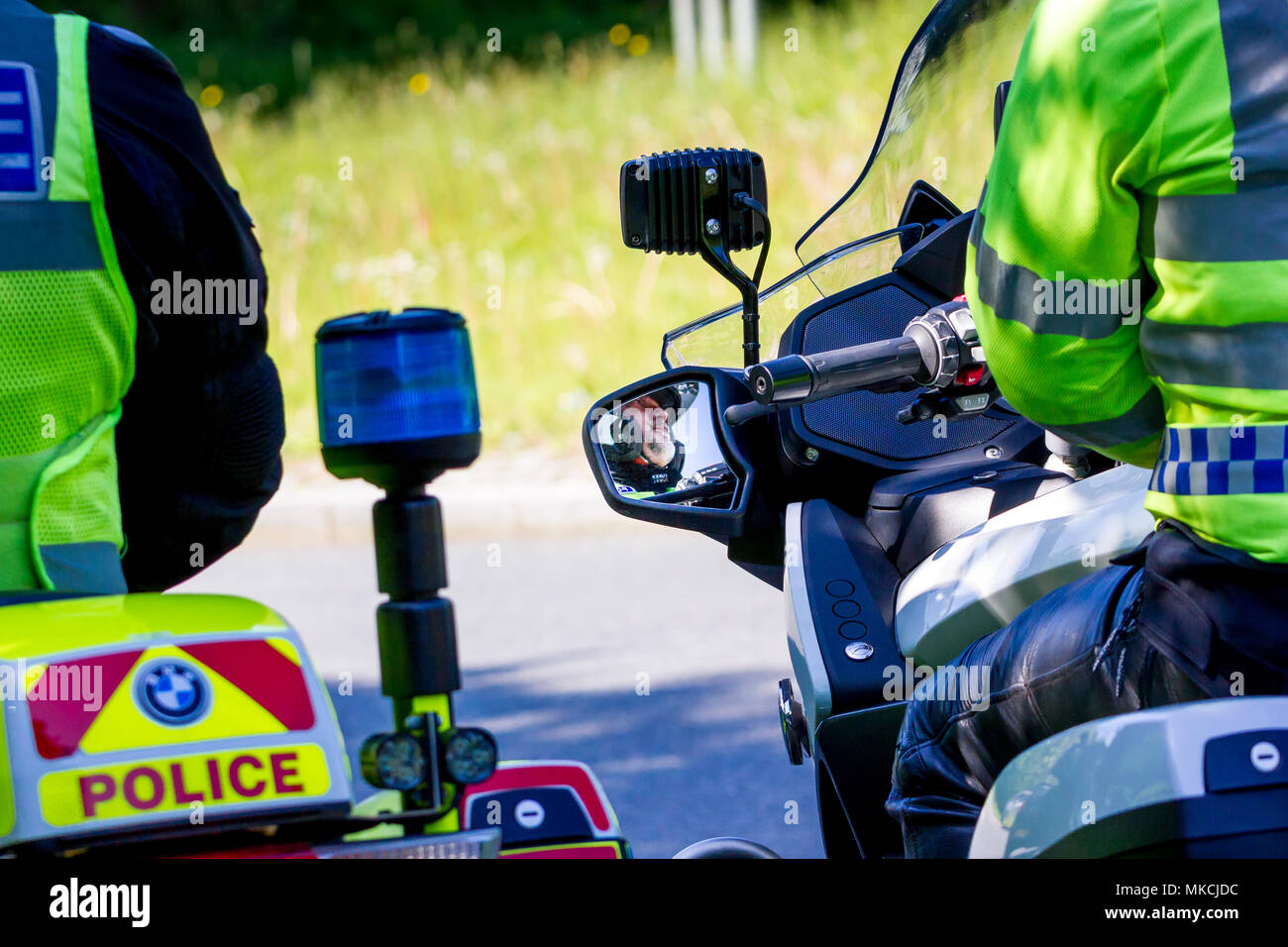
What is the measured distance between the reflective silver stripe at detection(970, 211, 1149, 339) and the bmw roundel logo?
0.83 m

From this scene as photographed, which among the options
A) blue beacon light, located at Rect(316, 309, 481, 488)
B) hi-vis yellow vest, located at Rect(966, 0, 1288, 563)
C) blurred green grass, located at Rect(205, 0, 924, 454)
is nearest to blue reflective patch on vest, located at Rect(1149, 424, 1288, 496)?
hi-vis yellow vest, located at Rect(966, 0, 1288, 563)

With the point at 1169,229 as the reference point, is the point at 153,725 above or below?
below

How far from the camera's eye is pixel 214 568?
7.52m

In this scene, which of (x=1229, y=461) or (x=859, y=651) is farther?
(x=859, y=651)

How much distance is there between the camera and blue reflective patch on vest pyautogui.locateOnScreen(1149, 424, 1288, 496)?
4.86 ft

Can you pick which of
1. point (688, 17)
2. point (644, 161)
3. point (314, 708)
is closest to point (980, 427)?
point (644, 161)

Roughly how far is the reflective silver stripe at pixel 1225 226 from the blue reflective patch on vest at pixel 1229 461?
0.50ft

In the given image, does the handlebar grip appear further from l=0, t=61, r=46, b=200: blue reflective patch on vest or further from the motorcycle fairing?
l=0, t=61, r=46, b=200: blue reflective patch on vest

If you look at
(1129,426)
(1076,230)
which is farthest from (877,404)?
(1076,230)

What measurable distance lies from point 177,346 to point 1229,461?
1185 millimetres

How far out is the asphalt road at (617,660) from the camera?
14.5 feet

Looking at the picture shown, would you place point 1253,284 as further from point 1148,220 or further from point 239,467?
point 239,467

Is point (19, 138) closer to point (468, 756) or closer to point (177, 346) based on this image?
point (177, 346)

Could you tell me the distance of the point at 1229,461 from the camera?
4.95ft
